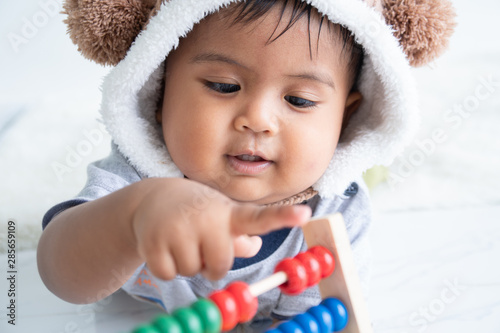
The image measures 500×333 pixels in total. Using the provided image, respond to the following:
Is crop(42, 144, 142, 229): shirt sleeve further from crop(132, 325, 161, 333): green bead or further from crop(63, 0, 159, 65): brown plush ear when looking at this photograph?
crop(132, 325, 161, 333): green bead

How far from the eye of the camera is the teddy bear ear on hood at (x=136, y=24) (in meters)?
0.77

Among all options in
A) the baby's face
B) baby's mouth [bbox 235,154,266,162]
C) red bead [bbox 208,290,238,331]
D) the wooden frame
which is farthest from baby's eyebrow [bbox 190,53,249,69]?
red bead [bbox 208,290,238,331]

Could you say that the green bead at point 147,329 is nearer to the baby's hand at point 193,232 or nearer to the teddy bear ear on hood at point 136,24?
the baby's hand at point 193,232

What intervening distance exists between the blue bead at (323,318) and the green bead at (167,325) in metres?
0.23

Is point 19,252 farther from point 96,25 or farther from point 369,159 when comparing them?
point 369,159

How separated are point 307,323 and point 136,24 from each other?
19.7 inches

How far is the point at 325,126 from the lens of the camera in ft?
2.60

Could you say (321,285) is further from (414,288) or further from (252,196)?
(414,288)

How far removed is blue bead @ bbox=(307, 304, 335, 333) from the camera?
61 cm

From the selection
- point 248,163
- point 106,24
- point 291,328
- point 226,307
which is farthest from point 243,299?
point 106,24

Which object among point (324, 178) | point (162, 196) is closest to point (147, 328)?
point (162, 196)

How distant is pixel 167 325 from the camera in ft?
1.41

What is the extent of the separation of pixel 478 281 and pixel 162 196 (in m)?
0.73

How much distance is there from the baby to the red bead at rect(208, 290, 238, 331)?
0.07 meters
